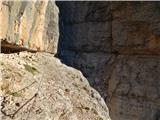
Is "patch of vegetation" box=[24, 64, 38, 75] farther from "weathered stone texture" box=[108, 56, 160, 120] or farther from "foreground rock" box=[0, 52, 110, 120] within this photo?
"weathered stone texture" box=[108, 56, 160, 120]

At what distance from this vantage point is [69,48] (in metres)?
16.1

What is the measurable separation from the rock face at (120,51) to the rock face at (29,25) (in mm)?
9130

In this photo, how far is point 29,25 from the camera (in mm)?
4613

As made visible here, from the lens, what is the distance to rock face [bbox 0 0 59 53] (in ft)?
13.6

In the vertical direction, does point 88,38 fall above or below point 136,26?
below

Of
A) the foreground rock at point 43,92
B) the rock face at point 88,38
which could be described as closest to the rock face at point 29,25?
the foreground rock at point 43,92

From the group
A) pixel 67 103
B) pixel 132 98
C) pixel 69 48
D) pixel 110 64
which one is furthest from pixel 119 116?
pixel 67 103

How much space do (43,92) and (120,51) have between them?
11269 mm

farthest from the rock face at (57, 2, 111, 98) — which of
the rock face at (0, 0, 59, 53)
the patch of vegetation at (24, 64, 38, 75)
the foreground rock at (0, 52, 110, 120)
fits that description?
the patch of vegetation at (24, 64, 38, 75)

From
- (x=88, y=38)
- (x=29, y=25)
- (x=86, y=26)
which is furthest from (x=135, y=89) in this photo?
(x=29, y=25)

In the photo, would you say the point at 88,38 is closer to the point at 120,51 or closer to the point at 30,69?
the point at 120,51

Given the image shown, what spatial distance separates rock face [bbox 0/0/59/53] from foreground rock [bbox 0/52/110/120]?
16cm

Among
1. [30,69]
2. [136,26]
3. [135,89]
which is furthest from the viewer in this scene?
[136,26]

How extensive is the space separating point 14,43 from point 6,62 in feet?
0.96
